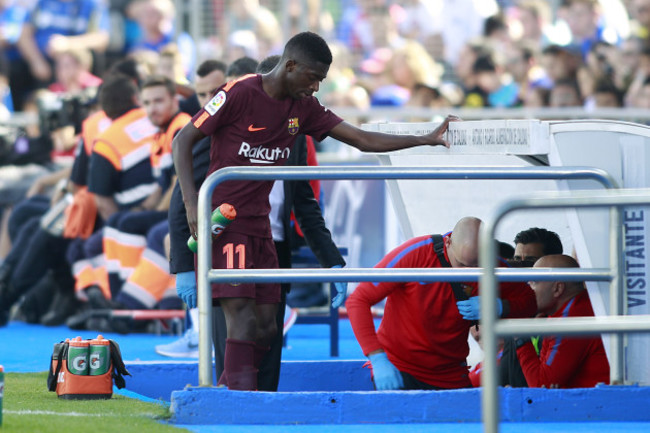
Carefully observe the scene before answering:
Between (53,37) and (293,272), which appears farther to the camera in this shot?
(53,37)

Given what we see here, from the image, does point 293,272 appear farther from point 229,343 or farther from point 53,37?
point 53,37

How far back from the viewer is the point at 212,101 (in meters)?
5.87

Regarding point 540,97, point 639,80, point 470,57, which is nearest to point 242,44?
point 470,57

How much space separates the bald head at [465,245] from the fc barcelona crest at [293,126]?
3.17ft

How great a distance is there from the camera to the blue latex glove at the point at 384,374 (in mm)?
6164

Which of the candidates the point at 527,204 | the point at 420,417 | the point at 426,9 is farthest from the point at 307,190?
the point at 426,9

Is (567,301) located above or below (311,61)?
below

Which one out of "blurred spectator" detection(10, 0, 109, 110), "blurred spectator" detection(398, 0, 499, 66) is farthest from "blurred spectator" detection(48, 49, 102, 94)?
"blurred spectator" detection(398, 0, 499, 66)

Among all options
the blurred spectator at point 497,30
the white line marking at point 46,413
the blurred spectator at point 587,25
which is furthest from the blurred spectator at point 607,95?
the white line marking at point 46,413

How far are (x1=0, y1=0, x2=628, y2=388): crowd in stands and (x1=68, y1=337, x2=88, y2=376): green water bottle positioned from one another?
1.49 m

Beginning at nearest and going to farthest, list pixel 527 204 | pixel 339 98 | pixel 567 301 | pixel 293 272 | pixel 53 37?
pixel 527 204 → pixel 293 272 → pixel 567 301 → pixel 339 98 → pixel 53 37

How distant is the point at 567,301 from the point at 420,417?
1.38m

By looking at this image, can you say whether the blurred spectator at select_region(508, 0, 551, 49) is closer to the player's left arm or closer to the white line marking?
the player's left arm

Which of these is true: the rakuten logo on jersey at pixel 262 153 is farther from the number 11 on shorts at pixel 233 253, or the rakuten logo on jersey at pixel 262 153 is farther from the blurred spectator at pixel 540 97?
the blurred spectator at pixel 540 97
